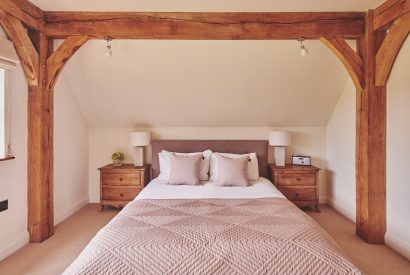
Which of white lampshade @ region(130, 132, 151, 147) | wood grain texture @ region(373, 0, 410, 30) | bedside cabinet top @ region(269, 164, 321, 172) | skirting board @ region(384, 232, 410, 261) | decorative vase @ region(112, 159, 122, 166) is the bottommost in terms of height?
skirting board @ region(384, 232, 410, 261)

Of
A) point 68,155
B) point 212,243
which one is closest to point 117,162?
point 68,155

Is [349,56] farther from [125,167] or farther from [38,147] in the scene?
[38,147]

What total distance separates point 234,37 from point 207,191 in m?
1.79

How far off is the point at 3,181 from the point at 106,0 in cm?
204

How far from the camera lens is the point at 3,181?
2.67 metres

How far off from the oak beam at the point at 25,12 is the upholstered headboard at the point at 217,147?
220cm

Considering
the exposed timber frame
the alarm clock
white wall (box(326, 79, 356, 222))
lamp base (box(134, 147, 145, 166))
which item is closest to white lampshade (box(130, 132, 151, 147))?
lamp base (box(134, 147, 145, 166))

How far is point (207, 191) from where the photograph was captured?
327 cm

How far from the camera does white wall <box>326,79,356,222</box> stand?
3.71 metres

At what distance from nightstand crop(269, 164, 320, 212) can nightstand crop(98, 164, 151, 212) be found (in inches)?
80.4

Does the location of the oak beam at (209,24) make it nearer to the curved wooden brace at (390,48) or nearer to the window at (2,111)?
the curved wooden brace at (390,48)

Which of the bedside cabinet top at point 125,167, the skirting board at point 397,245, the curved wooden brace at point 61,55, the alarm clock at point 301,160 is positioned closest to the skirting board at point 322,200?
the alarm clock at point 301,160

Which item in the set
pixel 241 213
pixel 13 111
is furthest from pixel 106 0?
pixel 241 213

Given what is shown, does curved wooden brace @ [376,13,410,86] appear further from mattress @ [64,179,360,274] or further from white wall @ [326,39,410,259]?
mattress @ [64,179,360,274]
